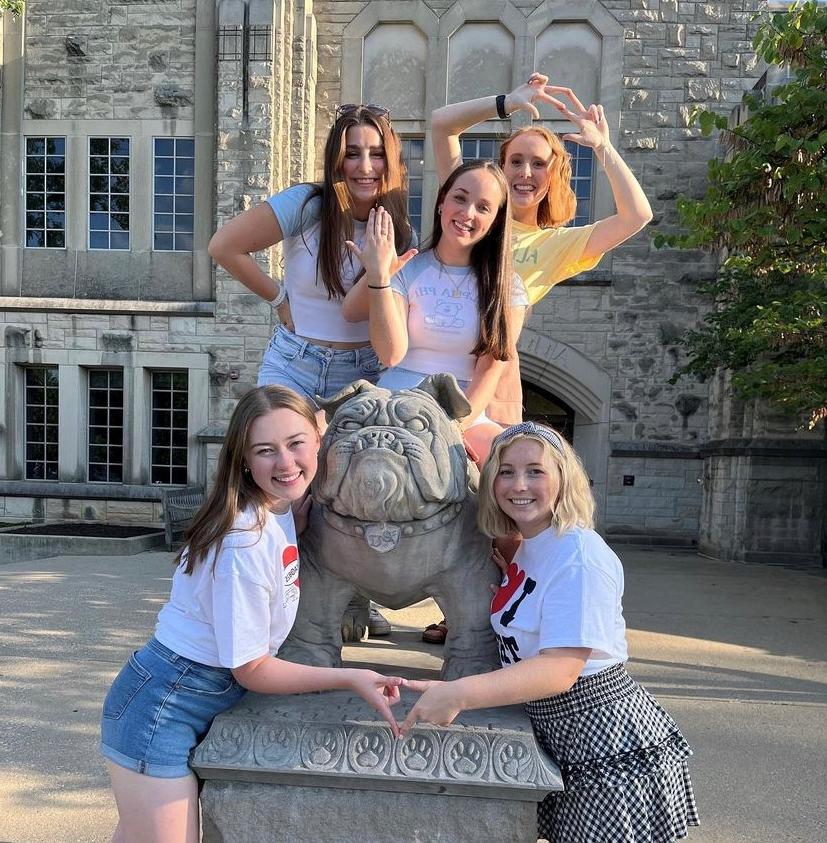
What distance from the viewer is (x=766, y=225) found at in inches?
189

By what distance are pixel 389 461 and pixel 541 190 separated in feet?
4.39

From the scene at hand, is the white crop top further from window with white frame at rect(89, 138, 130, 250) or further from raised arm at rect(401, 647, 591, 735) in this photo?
window with white frame at rect(89, 138, 130, 250)

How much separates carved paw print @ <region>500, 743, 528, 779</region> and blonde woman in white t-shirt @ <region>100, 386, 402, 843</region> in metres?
0.26

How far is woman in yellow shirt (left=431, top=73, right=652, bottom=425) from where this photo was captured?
2461mm

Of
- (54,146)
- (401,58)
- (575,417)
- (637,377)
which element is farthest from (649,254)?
(54,146)

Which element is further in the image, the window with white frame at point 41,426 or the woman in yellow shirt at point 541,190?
the window with white frame at point 41,426

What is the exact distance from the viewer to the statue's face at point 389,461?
5.85ft

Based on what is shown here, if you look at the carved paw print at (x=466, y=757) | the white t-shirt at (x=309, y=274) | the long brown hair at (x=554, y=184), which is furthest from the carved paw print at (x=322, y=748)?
the long brown hair at (x=554, y=184)

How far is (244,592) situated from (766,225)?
14.2ft

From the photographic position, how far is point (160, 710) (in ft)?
5.59

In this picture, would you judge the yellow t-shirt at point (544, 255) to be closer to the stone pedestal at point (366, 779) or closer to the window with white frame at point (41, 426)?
the stone pedestal at point (366, 779)

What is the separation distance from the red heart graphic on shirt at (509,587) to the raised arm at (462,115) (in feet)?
4.25

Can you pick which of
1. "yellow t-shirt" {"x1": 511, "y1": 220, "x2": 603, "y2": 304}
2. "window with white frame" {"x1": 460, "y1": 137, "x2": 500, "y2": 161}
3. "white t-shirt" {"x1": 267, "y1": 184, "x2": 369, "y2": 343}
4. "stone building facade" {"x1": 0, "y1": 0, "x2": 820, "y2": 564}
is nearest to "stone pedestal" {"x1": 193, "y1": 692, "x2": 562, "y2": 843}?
"white t-shirt" {"x1": 267, "y1": 184, "x2": 369, "y2": 343}

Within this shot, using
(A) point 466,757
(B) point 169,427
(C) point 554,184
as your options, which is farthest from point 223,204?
(A) point 466,757
